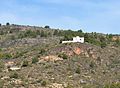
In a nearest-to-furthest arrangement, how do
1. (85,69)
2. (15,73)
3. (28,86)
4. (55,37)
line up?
1. (28,86)
2. (15,73)
3. (85,69)
4. (55,37)

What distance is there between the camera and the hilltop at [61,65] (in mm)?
107562

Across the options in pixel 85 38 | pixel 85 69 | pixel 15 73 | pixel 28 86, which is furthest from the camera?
pixel 85 38

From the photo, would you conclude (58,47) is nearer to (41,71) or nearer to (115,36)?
(41,71)

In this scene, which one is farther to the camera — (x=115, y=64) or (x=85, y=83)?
(x=115, y=64)

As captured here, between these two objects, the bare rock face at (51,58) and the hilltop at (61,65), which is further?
the bare rock face at (51,58)

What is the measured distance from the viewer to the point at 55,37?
530ft

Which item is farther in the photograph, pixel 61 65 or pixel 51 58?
pixel 51 58

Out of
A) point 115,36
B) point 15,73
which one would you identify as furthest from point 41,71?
point 115,36

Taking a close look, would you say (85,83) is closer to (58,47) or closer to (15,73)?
(15,73)

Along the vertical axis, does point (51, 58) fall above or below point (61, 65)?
above

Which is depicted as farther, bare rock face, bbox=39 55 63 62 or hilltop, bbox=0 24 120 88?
bare rock face, bbox=39 55 63 62

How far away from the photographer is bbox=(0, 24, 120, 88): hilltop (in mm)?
107562

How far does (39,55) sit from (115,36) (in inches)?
1987

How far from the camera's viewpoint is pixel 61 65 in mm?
118750
